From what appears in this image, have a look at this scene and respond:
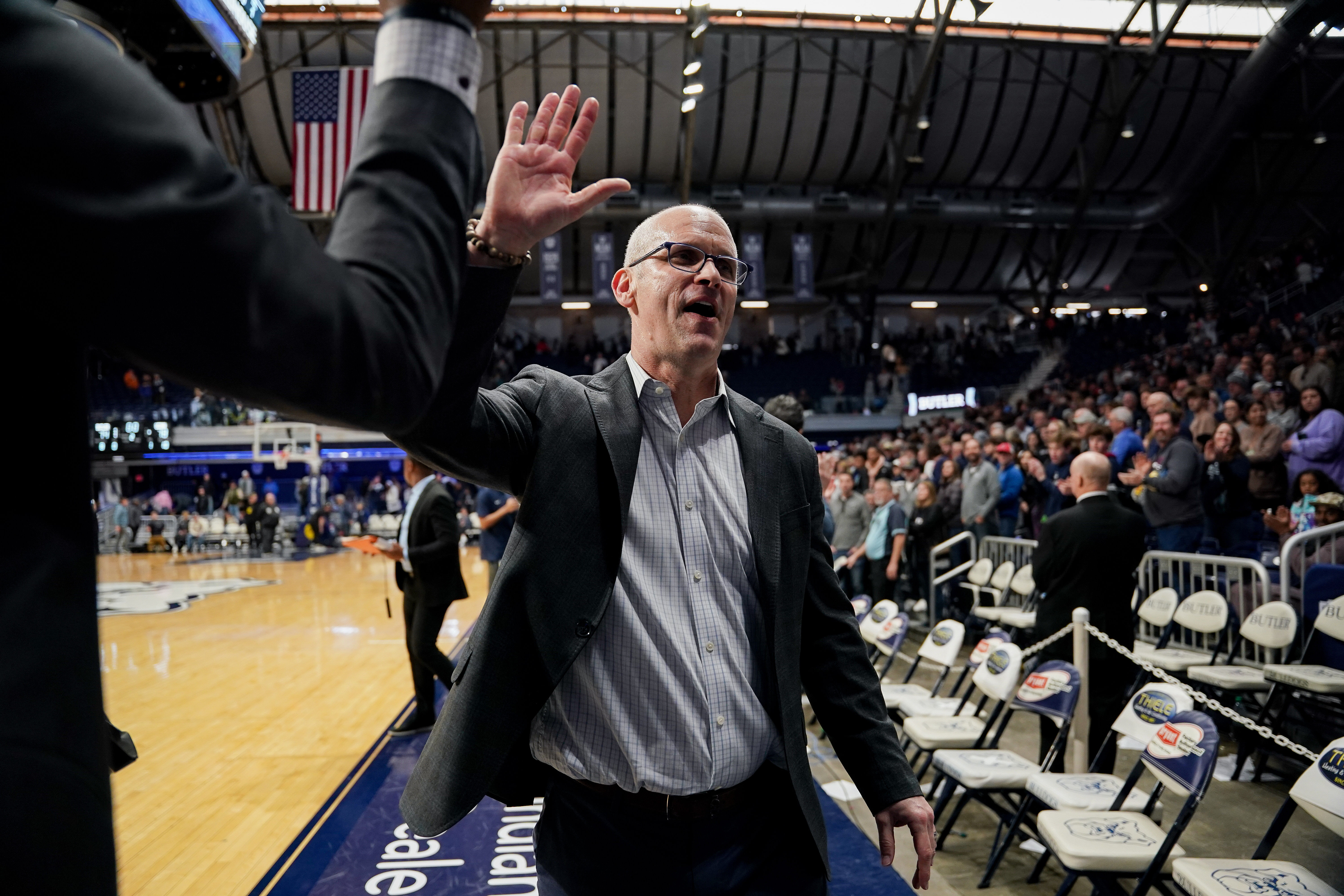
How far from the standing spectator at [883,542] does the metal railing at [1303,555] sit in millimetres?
3850

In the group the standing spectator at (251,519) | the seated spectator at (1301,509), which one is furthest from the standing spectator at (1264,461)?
the standing spectator at (251,519)

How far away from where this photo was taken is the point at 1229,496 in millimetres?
7168

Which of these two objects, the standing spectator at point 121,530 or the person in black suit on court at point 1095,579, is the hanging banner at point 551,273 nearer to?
the standing spectator at point 121,530

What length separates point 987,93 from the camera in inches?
887

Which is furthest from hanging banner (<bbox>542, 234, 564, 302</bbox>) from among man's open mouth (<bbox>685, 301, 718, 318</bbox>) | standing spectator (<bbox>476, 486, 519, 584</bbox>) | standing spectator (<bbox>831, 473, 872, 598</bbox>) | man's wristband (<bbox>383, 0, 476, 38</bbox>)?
man's wristband (<bbox>383, 0, 476, 38</bbox>)

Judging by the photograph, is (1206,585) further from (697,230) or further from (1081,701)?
(697,230)

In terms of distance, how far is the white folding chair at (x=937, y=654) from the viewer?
16.2ft

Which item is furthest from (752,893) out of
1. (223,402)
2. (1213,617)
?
(223,402)

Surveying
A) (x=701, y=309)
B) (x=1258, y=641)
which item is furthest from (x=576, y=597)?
(x=1258, y=641)

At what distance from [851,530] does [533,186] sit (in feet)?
29.2

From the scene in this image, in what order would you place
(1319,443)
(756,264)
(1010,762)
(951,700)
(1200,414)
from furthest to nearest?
(756,264) → (1200,414) → (1319,443) → (951,700) → (1010,762)

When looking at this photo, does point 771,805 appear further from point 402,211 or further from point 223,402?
point 223,402

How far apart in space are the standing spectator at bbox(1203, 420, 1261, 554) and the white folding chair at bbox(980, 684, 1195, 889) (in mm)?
4540

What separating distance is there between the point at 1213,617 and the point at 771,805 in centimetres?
480
